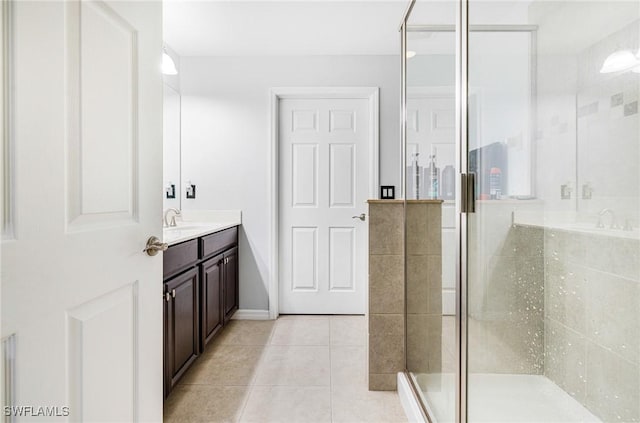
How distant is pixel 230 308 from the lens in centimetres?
309

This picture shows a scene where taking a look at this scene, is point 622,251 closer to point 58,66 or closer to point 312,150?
point 58,66

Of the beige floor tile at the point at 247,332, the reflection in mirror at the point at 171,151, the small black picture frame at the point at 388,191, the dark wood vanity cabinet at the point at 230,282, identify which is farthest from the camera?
the small black picture frame at the point at 388,191

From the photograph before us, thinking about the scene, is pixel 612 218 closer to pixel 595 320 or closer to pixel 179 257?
pixel 595 320

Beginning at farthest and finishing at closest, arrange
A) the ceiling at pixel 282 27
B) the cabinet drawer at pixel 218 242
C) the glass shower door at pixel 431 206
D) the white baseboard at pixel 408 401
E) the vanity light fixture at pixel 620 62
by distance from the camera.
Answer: the ceiling at pixel 282 27 < the cabinet drawer at pixel 218 242 < the white baseboard at pixel 408 401 < the glass shower door at pixel 431 206 < the vanity light fixture at pixel 620 62

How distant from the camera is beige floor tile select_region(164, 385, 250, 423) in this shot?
1810mm

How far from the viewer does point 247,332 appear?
9.77 feet

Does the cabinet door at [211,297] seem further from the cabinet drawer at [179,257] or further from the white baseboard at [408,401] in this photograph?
the white baseboard at [408,401]

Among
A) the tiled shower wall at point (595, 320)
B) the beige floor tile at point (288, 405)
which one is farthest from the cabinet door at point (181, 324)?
the tiled shower wall at point (595, 320)

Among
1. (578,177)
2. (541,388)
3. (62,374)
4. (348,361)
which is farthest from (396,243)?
(62,374)

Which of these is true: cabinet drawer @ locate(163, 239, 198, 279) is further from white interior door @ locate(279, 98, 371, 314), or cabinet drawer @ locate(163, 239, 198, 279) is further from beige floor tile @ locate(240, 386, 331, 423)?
white interior door @ locate(279, 98, 371, 314)

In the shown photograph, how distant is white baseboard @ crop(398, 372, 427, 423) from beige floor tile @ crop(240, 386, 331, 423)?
367 mm

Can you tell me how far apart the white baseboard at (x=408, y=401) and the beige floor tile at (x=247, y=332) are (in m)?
1.15

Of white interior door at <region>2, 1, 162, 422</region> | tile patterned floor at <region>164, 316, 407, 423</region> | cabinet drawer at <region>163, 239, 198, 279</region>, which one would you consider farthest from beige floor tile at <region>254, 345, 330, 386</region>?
white interior door at <region>2, 1, 162, 422</region>

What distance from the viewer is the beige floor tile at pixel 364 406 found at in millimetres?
Answer: 1796
